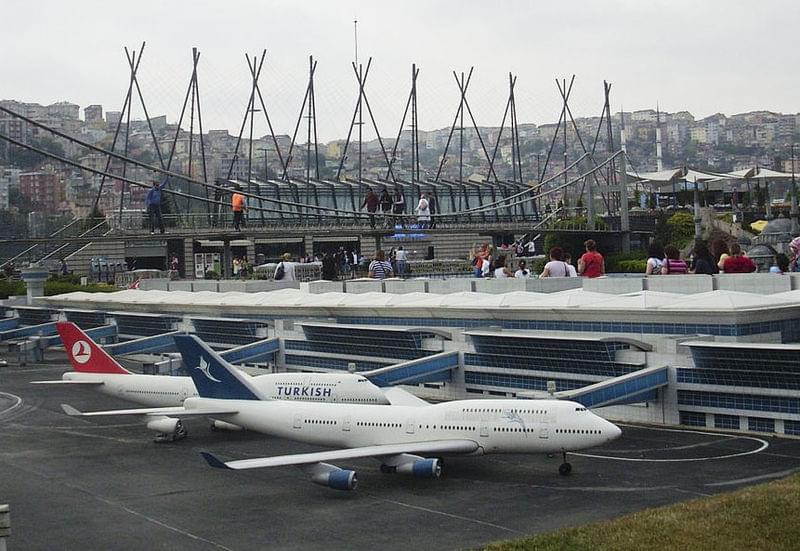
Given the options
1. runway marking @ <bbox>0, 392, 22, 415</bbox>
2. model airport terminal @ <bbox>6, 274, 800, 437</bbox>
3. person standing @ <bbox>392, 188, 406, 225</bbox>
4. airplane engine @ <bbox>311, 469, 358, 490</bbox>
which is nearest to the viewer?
airplane engine @ <bbox>311, 469, 358, 490</bbox>

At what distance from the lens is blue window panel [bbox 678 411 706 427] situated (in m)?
40.2

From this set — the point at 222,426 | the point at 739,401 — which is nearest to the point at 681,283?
the point at 739,401

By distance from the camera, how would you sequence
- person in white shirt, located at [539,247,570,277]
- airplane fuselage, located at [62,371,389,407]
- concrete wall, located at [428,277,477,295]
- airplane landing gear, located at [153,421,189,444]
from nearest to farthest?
airplane landing gear, located at [153,421,189,444], airplane fuselage, located at [62,371,389,407], person in white shirt, located at [539,247,570,277], concrete wall, located at [428,277,477,295]

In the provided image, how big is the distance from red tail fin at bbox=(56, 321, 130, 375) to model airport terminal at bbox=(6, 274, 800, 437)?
685cm

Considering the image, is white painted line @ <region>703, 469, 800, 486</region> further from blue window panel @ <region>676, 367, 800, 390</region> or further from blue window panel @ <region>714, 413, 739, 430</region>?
blue window panel @ <region>714, 413, 739, 430</region>

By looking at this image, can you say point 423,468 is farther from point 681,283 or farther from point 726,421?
point 681,283

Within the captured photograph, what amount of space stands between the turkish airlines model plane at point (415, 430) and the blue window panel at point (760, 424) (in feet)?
24.3

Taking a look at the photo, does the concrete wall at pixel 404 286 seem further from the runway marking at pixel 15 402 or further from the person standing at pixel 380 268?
the runway marking at pixel 15 402

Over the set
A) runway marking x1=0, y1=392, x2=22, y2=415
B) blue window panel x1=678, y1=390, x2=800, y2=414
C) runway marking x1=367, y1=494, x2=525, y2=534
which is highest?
blue window panel x1=678, y1=390, x2=800, y2=414

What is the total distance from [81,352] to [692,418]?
84.8ft

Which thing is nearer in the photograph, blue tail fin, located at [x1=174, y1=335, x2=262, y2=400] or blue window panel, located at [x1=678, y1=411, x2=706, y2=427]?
blue window panel, located at [x1=678, y1=411, x2=706, y2=427]

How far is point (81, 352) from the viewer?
1980 inches

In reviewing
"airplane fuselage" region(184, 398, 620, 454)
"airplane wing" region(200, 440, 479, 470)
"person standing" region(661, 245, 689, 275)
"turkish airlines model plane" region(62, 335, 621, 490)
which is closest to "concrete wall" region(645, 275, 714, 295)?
"person standing" region(661, 245, 689, 275)

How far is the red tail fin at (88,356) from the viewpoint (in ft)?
163
